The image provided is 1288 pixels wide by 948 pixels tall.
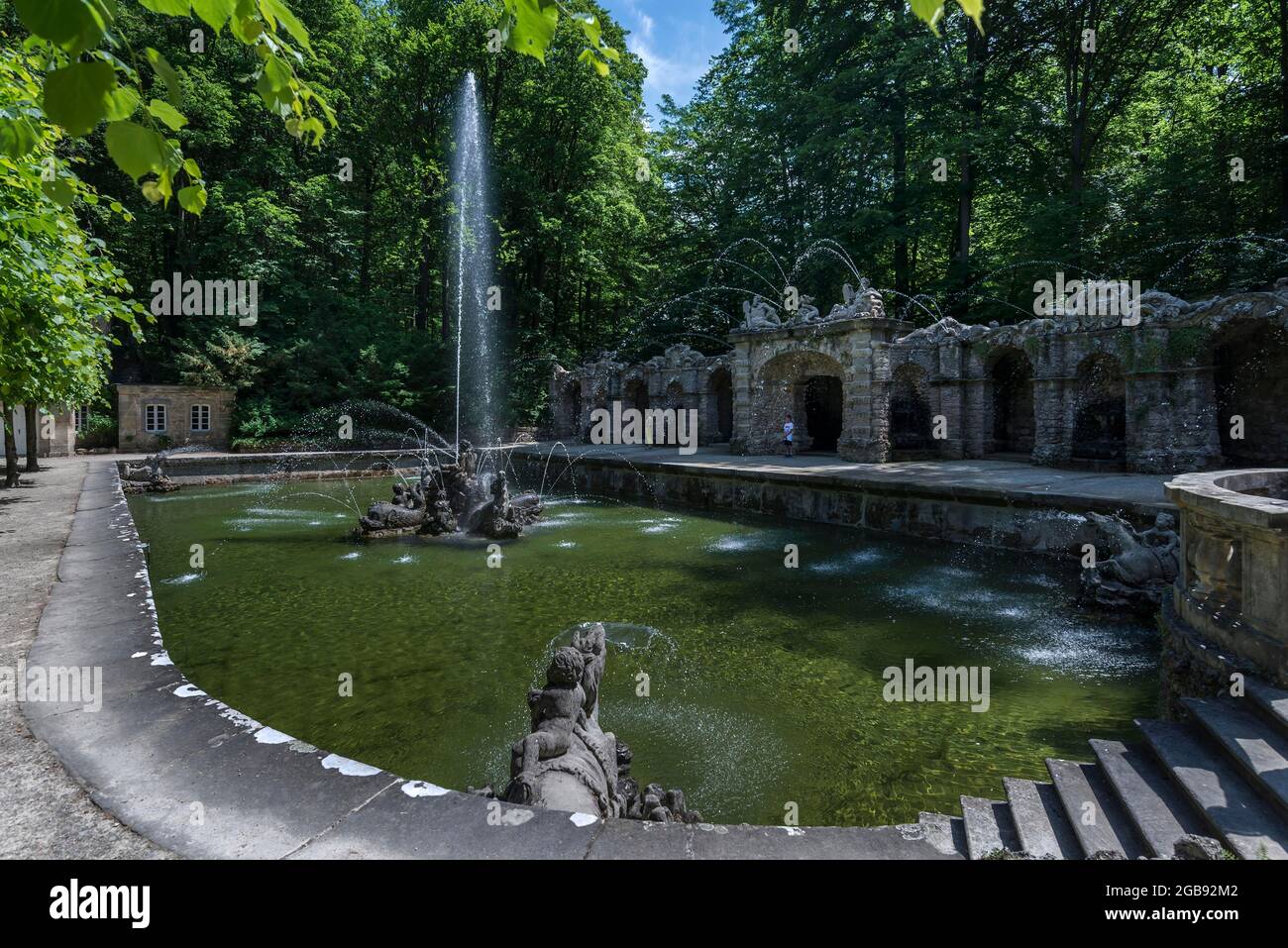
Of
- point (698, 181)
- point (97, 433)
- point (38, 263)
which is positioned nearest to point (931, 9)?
point (38, 263)

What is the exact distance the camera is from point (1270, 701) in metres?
3.81

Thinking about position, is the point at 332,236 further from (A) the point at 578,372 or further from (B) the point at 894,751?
(B) the point at 894,751

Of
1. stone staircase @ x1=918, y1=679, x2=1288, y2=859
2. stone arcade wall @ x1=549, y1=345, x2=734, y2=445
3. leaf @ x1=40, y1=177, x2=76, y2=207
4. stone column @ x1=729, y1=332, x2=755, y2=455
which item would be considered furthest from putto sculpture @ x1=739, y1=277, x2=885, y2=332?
leaf @ x1=40, y1=177, x2=76, y2=207

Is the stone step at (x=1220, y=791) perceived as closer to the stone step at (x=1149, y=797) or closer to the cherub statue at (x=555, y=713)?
the stone step at (x=1149, y=797)

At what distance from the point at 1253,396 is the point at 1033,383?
483 centimetres

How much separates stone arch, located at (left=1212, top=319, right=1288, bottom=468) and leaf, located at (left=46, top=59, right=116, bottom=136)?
19577 millimetres

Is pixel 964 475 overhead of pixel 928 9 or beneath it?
beneath

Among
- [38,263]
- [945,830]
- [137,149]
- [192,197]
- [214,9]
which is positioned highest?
[38,263]

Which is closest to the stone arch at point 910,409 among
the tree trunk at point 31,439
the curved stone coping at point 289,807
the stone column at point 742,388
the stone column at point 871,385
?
the stone column at point 871,385

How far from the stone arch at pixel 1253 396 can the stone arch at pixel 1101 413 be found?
2.03 meters

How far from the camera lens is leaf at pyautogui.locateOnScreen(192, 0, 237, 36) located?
5.44ft

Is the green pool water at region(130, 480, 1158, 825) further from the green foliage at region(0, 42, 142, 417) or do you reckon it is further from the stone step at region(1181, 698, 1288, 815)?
the green foliage at region(0, 42, 142, 417)

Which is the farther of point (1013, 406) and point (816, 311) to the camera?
point (1013, 406)

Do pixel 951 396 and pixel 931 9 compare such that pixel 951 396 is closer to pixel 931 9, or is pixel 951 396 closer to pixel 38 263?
pixel 38 263
